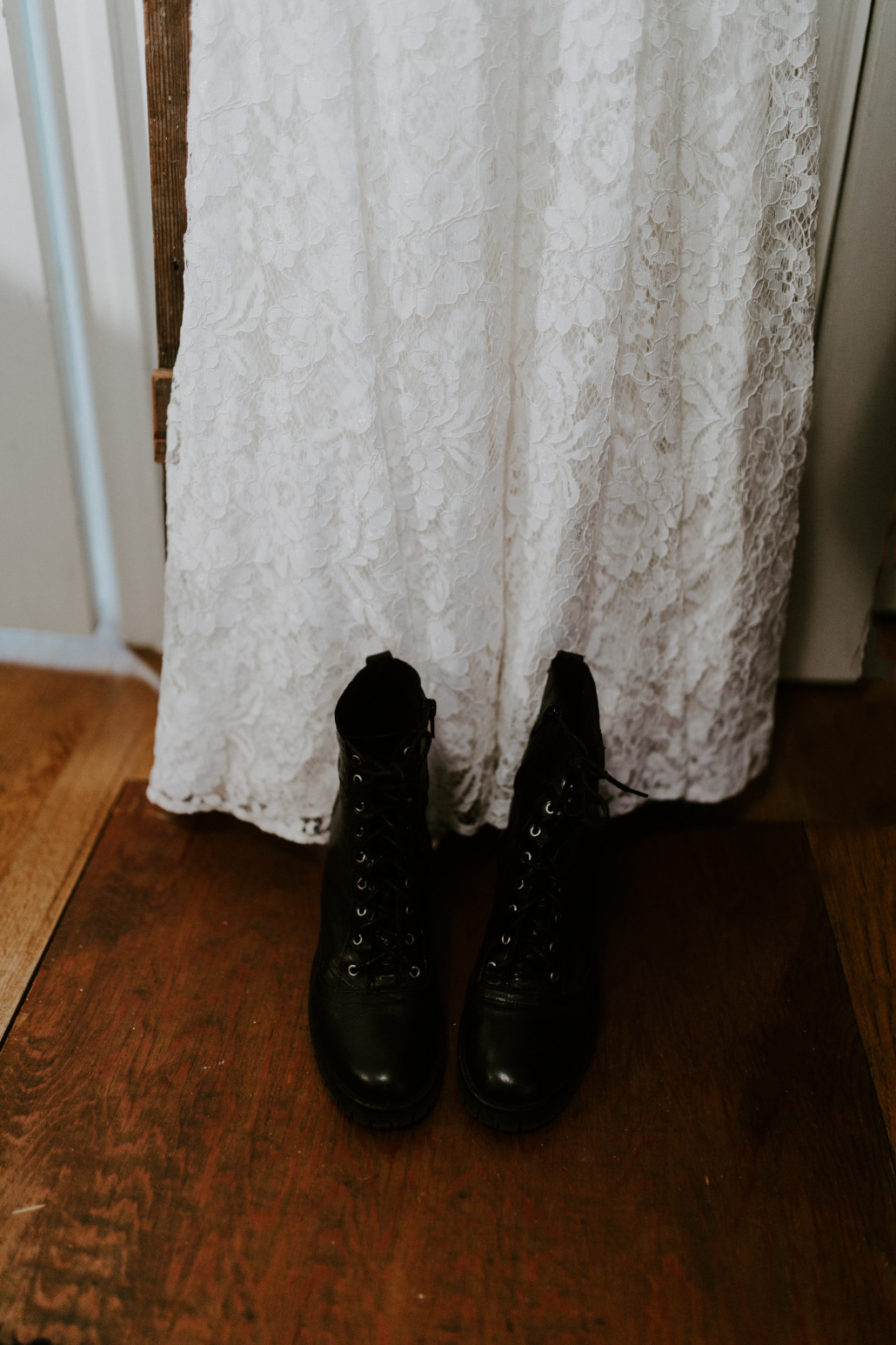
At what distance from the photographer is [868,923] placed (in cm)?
88

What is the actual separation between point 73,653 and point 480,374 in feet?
2.44

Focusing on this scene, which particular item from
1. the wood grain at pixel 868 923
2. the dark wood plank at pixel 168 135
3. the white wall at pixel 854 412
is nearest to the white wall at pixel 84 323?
the dark wood plank at pixel 168 135

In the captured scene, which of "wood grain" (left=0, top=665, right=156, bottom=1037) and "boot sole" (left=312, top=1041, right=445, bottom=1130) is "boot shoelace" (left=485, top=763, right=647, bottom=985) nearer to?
"boot sole" (left=312, top=1041, right=445, bottom=1130)

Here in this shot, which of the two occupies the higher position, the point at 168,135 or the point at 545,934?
the point at 168,135

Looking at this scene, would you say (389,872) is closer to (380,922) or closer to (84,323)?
(380,922)

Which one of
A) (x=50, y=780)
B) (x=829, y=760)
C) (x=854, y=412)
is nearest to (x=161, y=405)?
(x=50, y=780)

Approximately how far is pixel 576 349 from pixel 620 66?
0.58ft

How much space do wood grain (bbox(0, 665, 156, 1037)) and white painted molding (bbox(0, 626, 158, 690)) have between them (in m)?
0.02

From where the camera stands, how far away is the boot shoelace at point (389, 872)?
720 millimetres

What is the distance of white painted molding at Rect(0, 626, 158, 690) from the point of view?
3.87 feet

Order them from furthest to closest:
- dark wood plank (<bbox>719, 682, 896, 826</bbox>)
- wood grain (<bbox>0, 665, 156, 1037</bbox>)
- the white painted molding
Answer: the white painted molding → dark wood plank (<bbox>719, 682, 896, 826</bbox>) → wood grain (<bbox>0, 665, 156, 1037</bbox>)

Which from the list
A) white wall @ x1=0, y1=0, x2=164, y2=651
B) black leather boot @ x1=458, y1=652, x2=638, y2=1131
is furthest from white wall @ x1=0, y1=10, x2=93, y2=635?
black leather boot @ x1=458, y1=652, x2=638, y2=1131

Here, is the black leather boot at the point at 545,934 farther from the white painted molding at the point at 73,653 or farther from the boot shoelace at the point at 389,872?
the white painted molding at the point at 73,653

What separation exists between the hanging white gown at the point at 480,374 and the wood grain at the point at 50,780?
0.13 m
